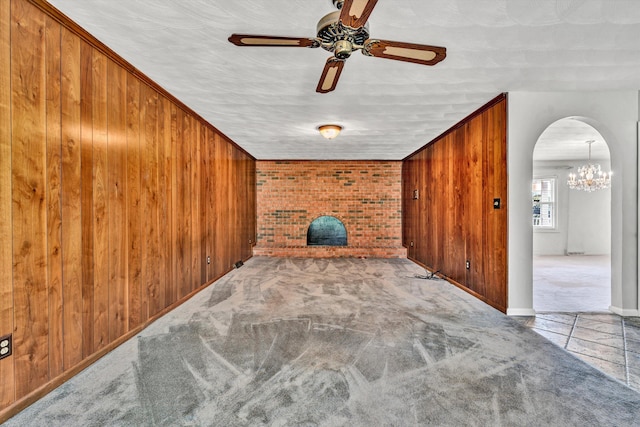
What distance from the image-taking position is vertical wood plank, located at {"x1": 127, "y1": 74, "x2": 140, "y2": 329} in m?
2.43

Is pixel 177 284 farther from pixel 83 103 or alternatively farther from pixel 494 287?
pixel 494 287

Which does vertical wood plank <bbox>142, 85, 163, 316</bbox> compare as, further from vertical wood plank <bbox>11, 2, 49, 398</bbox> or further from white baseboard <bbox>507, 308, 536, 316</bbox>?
white baseboard <bbox>507, 308, 536, 316</bbox>

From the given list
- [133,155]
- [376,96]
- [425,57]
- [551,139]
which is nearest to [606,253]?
[551,139]

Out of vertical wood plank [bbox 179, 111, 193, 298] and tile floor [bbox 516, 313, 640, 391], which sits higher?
vertical wood plank [bbox 179, 111, 193, 298]

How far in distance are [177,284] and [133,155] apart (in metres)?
1.50

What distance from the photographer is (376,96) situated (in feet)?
10.0

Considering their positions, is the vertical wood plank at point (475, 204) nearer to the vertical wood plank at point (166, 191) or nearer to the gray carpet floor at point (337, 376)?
the gray carpet floor at point (337, 376)

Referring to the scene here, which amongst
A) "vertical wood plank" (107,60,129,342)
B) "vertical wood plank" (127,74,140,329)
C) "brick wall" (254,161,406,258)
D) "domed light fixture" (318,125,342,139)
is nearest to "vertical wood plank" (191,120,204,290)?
"vertical wood plank" (127,74,140,329)

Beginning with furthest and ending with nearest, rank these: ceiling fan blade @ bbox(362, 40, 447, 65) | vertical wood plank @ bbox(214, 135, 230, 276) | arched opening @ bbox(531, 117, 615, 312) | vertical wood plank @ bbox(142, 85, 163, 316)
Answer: arched opening @ bbox(531, 117, 615, 312) → vertical wood plank @ bbox(214, 135, 230, 276) → vertical wood plank @ bbox(142, 85, 163, 316) → ceiling fan blade @ bbox(362, 40, 447, 65)

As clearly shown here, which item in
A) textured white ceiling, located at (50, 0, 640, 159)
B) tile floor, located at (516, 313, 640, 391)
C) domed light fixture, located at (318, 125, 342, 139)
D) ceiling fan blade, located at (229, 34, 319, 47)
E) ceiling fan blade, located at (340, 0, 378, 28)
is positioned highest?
textured white ceiling, located at (50, 0, 640, 159)

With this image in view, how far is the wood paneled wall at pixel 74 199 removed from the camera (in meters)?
1.53

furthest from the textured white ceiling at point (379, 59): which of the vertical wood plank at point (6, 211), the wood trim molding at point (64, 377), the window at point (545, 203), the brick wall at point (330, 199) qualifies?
the window at point (545, 203)

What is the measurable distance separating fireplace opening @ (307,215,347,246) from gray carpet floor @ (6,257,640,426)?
4.03m

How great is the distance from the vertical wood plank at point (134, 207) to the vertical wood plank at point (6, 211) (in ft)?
2.99
